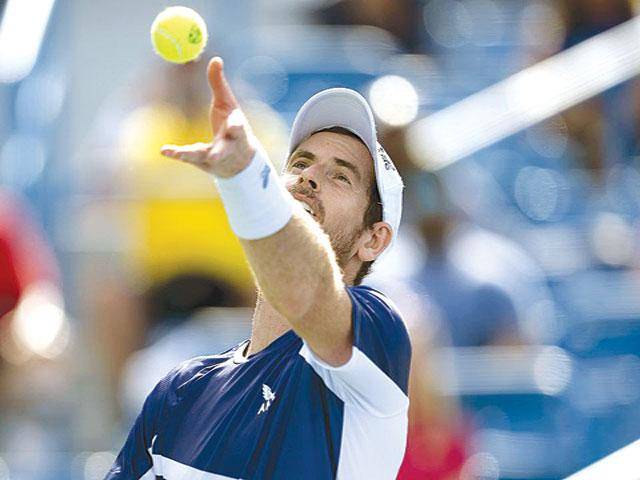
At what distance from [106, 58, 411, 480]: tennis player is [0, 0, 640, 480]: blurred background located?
7.19ft

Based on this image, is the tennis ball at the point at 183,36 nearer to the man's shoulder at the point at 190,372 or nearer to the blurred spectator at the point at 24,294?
the man's shoulder at the point at 190,372

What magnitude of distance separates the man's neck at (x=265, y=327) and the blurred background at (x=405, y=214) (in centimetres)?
224

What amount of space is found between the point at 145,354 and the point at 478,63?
2759 mm

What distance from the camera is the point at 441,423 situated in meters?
5.25

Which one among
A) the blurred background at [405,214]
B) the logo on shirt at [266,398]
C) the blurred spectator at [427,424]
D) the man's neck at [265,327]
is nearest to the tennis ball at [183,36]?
the man's neck at [265,327]

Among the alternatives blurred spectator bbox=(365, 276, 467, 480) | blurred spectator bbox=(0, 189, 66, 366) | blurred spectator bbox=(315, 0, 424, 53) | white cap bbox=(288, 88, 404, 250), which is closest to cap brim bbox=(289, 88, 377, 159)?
white cap bbox=(288, 88, 404, 250)

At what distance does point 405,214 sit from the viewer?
625cm

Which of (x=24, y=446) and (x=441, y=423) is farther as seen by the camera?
(x=24, y=446)

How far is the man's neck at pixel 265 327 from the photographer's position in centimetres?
300

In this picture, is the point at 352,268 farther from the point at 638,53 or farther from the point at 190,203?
the point at 638,53

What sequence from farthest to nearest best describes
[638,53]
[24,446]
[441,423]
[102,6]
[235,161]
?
[102,6]
[638,53]
[24,446]
[441,423]
[235,161]

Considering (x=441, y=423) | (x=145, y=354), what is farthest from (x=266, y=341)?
(x=145, y=354)

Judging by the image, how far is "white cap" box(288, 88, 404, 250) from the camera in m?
3.15

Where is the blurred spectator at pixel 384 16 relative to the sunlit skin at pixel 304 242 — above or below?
above
